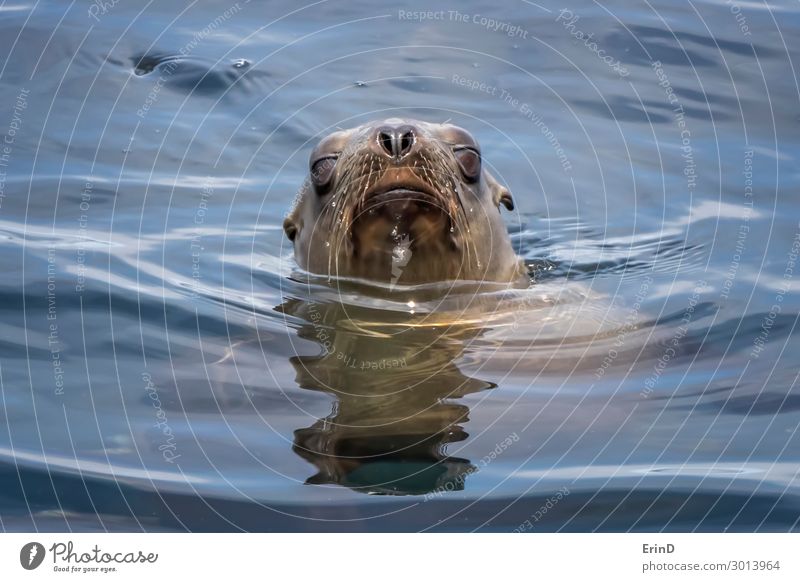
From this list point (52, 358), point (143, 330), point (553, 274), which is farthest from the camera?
point (553, 274)

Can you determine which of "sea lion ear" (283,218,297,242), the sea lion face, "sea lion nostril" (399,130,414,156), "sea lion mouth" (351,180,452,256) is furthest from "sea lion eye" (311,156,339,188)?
"sea lion ear" (283,218,297,242)

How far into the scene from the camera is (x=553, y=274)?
319 inches

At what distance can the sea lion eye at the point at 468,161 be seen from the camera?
688cm

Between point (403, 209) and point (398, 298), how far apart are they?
66 centimetres

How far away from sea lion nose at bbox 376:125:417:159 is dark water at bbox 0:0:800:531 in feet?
3.04

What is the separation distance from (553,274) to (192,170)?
3.07 meters

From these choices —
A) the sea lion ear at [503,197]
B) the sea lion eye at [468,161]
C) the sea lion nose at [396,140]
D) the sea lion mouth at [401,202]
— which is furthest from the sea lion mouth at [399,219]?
the sea lion ear at [503,197]

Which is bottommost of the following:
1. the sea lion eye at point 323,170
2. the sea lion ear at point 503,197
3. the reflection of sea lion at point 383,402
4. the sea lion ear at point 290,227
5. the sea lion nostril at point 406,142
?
the reflection of sea lion at point 383,402

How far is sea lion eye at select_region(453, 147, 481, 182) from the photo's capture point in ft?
22.6

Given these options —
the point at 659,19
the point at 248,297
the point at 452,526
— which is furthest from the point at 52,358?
the point at 659,19

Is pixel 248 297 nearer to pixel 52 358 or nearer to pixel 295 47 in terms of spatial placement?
pixel 52 358

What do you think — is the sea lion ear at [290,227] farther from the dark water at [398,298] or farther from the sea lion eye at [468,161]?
the sea lion eye at [468,161]

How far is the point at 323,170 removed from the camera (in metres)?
6.98

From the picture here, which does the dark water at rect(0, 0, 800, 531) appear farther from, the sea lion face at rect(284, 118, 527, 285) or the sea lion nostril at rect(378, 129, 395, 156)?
the sea lion nostril at rect(378, 129, 395, 156)
